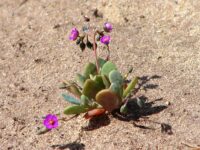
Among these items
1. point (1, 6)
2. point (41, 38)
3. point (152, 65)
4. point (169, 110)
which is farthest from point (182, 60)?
point (1, 6)

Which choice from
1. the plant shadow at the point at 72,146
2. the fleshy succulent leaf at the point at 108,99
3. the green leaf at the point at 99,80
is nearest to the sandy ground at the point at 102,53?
the plant shadow at the point at 72,146

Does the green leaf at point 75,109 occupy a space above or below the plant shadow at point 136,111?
above

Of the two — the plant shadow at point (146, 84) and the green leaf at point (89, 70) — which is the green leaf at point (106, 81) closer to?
the green leaf at point (89, 70)

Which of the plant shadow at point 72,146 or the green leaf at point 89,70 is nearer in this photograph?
the plant shadow at point 72,146

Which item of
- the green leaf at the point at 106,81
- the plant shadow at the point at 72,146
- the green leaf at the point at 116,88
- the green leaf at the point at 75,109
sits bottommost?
the plant shadow at the point at 72,146

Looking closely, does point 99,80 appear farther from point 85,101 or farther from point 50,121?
point 50,121

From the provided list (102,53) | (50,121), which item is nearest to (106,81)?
(50,121)
